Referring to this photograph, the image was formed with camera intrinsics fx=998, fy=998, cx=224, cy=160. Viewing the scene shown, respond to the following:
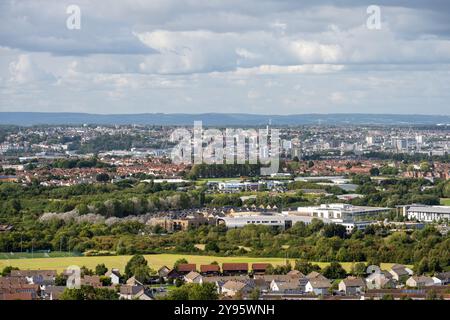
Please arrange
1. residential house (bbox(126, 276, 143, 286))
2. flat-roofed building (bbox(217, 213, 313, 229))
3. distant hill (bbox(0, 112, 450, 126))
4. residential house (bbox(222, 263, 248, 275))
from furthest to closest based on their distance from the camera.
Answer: distant hill (bbox(0, 112, 450, 126)) → flat-roofed building (bbox(217, 213, 313, 229)) → residential house (bbox(222, 263, 248, 275)) → residential house (bbox(126, 276, 143, 286))

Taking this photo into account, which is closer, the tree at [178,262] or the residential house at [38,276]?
the residential house at [38,276]

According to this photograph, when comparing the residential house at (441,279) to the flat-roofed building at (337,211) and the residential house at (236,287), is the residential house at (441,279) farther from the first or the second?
the flat-roofed building at (337,211)

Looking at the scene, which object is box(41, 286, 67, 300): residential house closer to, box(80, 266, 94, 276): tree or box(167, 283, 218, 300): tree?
box(167, 283, 218, 300): tree

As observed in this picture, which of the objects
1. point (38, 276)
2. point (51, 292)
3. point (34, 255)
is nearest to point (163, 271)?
point (38, 276)

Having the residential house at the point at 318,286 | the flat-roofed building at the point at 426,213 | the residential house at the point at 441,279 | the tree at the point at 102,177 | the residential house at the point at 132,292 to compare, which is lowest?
the flat-roofed building at the point at 426,213

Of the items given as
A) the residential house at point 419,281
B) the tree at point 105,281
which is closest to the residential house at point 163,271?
the tree at point 105,281

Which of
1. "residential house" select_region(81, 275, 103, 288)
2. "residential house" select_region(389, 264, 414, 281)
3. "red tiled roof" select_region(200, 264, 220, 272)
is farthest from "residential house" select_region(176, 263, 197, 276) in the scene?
"residential house" select_region(389, 264, 414, 281)
